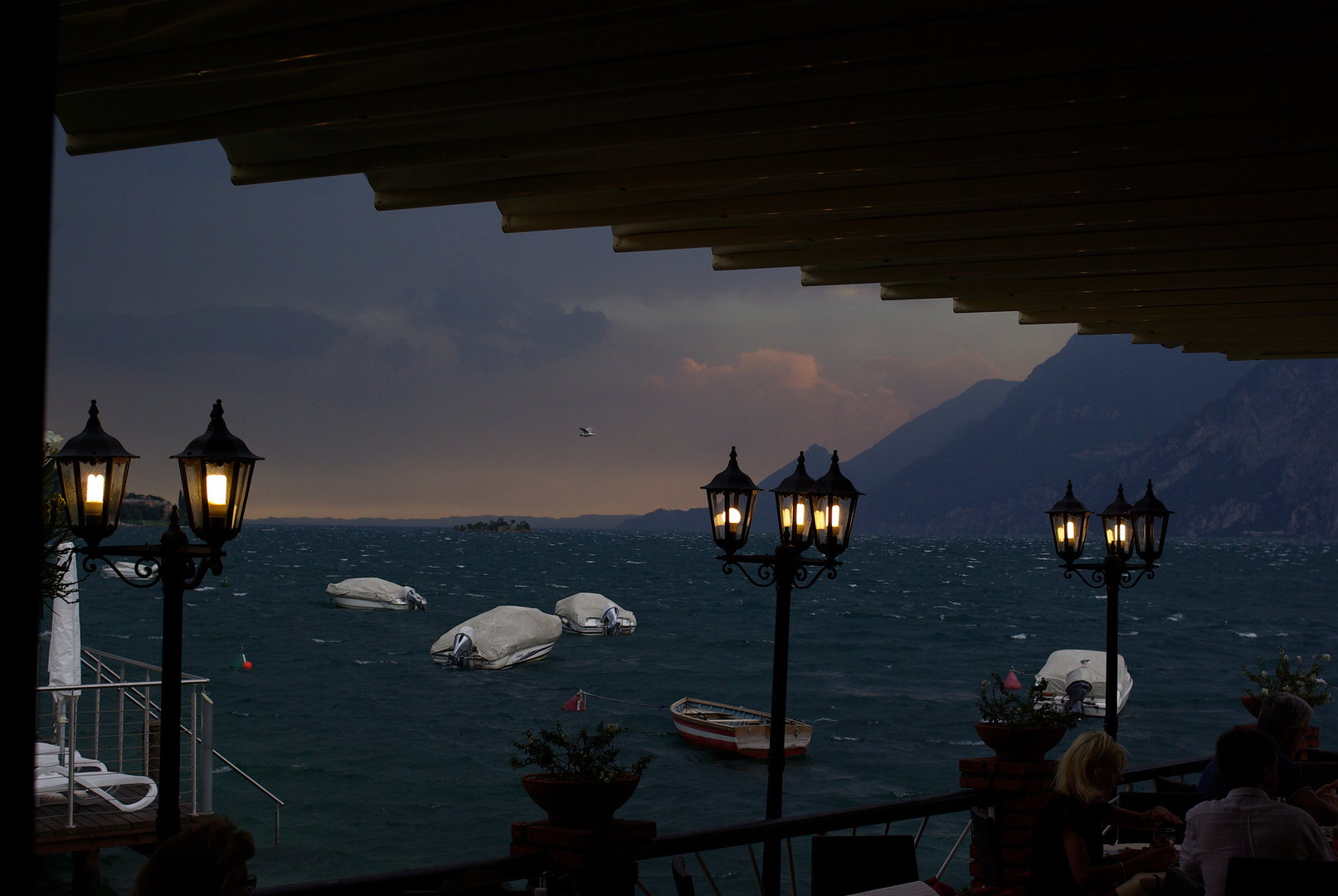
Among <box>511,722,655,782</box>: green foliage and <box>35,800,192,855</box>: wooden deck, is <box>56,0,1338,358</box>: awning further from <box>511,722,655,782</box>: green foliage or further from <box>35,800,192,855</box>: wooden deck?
<box>35,800,192,855</box>: wooden deck

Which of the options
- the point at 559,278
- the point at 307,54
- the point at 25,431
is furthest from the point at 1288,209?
the point at 559,278

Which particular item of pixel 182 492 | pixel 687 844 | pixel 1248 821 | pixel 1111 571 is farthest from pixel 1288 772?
pixel 182 492

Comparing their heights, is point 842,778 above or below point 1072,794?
below

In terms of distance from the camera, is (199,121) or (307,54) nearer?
(307,54)

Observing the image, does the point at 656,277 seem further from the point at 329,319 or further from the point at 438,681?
the point at 438,681

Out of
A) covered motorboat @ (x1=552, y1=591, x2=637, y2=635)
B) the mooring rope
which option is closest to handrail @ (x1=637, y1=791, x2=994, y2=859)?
the mooring rope

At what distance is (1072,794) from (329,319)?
4659 inches

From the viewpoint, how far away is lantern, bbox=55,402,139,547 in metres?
5.75

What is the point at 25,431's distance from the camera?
0.85m

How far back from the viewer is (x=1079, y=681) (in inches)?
1623

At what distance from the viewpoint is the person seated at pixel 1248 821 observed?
172 inches

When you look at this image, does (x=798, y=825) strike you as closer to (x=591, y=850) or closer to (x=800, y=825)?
(x=800, y=825)

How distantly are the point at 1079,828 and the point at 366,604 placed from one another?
7378 cm

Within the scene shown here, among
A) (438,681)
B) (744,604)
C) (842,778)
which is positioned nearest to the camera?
(842,778)
